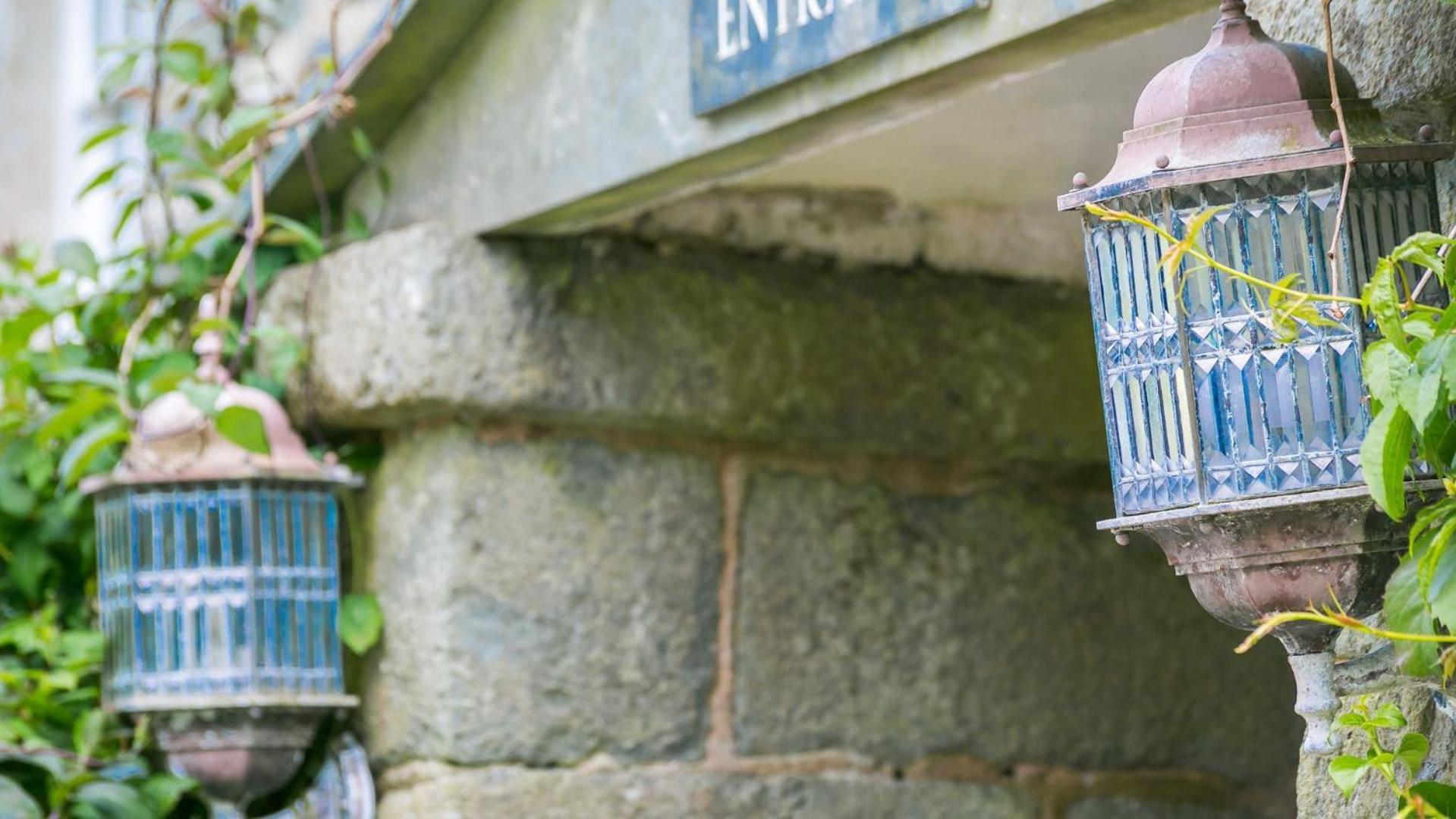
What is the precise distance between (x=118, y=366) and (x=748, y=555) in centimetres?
88

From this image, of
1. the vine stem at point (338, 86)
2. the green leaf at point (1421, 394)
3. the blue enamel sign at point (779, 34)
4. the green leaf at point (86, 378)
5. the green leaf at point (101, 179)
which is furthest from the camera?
the green leaf at point (101, 179)

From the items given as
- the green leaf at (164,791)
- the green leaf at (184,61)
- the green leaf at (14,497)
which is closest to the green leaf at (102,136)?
the green leaf at (184,61)

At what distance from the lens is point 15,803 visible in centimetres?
214

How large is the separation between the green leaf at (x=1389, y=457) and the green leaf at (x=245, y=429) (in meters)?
1.45

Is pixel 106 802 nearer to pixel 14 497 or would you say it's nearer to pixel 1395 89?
pixel 14 497

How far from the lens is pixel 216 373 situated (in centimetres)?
226

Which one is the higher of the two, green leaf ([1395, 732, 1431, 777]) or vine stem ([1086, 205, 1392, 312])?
vine stem ([1086, 205, 1392, 312])

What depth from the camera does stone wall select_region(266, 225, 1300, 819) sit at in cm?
226

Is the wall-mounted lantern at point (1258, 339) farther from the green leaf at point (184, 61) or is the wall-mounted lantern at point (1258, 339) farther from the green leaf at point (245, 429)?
the green leaf at point (184, 61)

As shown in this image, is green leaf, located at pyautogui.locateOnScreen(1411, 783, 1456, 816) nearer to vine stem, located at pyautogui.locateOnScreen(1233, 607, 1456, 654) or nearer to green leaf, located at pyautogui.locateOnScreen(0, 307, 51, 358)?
vine stem, located at pyautogui.locateOnScreen(1233, 607, 1456, 654)

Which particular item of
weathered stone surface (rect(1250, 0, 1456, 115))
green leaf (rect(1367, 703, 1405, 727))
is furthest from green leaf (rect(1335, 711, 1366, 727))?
weathered stone surface (rect(1250, 0, 1456, 115))

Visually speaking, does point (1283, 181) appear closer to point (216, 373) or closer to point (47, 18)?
point (216, 373)

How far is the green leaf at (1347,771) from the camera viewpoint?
1.12m

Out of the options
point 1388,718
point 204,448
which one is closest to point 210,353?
point 204,448
